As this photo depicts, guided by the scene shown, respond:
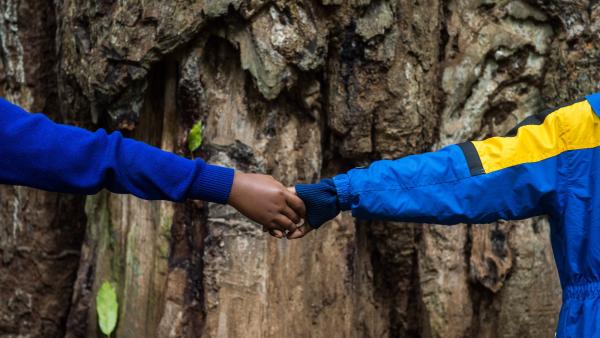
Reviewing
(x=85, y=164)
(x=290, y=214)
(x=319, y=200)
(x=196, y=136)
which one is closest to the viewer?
(x=85, y=164)

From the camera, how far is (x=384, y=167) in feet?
9.72

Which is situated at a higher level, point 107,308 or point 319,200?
point 319,200

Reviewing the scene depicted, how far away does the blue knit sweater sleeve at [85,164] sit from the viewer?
2.76 meters

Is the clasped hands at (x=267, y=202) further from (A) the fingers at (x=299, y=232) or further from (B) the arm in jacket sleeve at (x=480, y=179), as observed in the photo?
(B) the arm in jacket sleeve at (x=480, y=179)

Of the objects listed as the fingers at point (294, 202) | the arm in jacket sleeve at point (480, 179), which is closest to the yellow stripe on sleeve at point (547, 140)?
the arm in jacket sleeve at point (480, 179)

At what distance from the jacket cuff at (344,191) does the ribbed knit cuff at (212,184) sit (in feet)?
1.39

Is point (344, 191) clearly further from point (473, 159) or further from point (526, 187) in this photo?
point (526, 187)

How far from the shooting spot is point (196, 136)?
377cm

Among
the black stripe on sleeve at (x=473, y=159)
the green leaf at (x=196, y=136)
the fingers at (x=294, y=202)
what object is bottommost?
the fingers at (x=294, y=202)

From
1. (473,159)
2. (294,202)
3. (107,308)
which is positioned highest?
(473,159)

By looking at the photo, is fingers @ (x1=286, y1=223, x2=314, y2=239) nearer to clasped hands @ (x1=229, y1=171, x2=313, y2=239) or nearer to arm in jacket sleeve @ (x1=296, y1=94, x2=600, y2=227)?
clasped hands @ (x1=229, y1=171, x2=313, y2=239)

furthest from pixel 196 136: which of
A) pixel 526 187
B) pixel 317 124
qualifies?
pixel 526 187

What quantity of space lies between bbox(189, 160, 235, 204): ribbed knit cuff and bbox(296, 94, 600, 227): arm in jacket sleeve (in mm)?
451

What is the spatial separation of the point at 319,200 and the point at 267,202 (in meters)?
0.22
